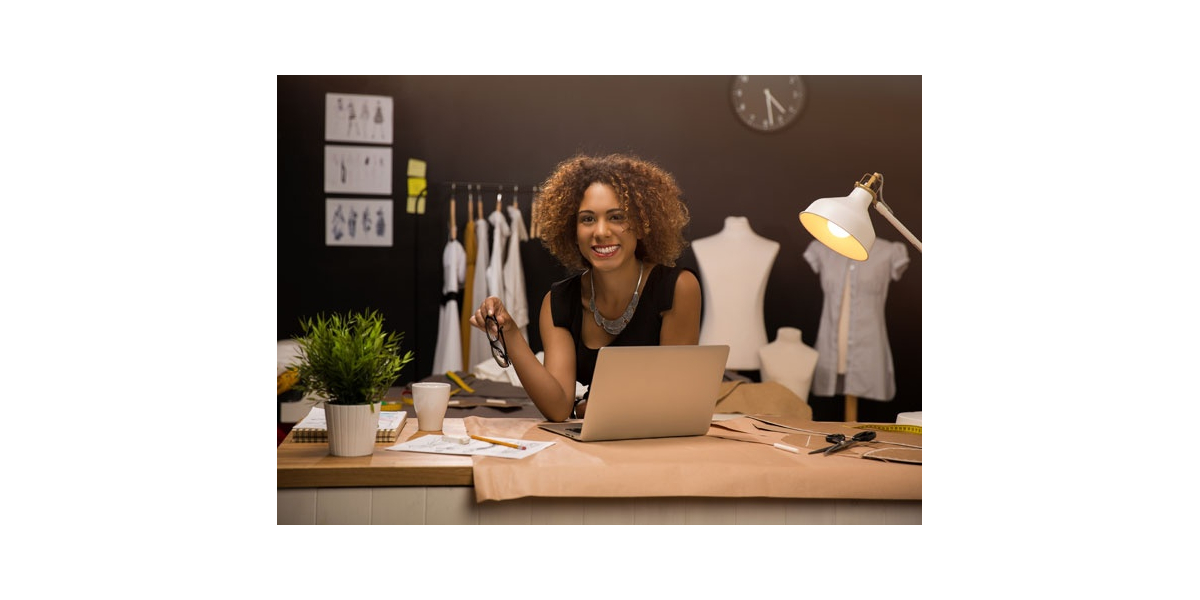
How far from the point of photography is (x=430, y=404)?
1.67 meters

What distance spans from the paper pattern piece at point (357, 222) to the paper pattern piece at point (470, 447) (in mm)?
2832

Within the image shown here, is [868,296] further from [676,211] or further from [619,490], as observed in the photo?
[619,490]

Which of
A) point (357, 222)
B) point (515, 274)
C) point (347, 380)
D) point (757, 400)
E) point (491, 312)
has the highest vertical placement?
point (357, 222)

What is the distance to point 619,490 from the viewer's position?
149 cm

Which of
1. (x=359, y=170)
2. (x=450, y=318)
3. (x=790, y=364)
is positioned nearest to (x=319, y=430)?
(x=450, y=318)

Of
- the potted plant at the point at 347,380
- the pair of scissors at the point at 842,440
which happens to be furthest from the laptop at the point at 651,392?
the potted plant at the point at 347,380

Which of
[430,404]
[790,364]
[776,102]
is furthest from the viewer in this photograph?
[776,102]

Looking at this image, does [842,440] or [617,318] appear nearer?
[842,440]

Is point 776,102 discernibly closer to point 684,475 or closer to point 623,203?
point 623,203

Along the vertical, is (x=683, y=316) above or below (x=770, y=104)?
below

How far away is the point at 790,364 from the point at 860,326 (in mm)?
402

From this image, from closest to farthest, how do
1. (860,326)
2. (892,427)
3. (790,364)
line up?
(892,427) → (790,364) → (860,326)

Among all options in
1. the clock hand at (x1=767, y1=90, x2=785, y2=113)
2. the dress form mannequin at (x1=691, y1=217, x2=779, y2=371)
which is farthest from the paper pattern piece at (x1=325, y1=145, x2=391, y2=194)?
the clock hand at (x1=767, y1=90, x2=785, y2=113)

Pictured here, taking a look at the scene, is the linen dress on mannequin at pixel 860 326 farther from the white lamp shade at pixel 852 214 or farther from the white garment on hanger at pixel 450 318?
the white lamp shade at pixel 852 214
